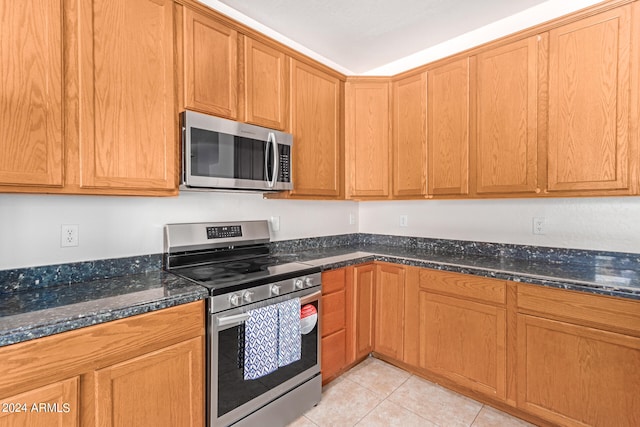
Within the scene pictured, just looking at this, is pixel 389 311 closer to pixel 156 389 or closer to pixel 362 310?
pixel 362 310

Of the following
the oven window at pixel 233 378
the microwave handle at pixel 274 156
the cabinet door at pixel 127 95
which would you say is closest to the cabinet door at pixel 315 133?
the microwave handle at pixel 274 156

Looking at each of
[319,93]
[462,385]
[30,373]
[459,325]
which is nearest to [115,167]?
[30,373]

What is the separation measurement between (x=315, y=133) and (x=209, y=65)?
0.94 m

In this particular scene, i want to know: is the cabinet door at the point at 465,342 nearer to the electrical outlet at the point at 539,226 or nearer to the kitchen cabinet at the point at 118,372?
the electrical outlet at the point at 539,226

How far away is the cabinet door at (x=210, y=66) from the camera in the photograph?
169cm

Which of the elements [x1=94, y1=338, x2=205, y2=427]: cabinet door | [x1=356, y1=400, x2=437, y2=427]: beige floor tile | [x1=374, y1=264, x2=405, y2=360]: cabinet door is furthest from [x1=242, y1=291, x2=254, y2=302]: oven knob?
[x1=374, y1=264, x2=405, y2=360]: cabinet door

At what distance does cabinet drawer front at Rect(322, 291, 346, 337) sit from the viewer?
210 cm

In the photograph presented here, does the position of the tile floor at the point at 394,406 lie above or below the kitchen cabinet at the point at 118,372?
below

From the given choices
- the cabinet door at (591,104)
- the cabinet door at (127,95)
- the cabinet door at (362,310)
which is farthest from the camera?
the cabinet door at (362,310)

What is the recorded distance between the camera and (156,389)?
1.29m

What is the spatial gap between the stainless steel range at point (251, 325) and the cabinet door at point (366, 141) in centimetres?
109

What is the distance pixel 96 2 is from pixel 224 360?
1813 millimetres

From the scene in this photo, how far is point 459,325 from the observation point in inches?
80.4

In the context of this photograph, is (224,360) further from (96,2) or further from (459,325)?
(96,2)
